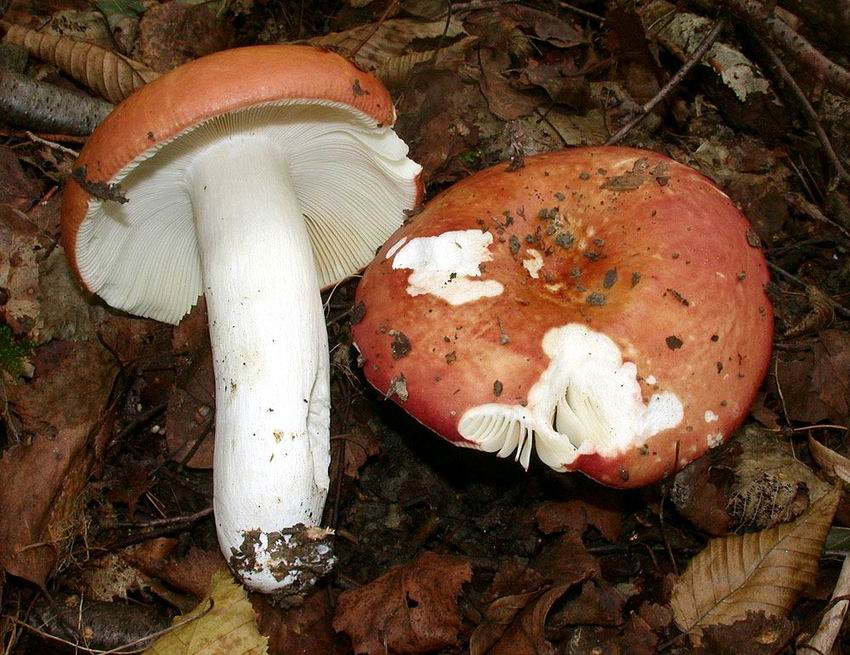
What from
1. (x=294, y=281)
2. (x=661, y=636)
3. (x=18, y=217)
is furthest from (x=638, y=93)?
(x=18, y=217)

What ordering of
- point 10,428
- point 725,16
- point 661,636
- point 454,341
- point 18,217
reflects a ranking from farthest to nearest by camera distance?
1. point 725,16
2. point 18,217
3. point 10,428
4. point 661,636
5. point 454,341

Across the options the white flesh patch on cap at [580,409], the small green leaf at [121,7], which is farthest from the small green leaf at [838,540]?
the small green leaf at [121,7]

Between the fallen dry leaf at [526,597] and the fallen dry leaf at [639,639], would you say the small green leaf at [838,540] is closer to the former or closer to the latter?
the fallen dry leaf at [639,639]

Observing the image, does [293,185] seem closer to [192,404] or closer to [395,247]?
[395,247]

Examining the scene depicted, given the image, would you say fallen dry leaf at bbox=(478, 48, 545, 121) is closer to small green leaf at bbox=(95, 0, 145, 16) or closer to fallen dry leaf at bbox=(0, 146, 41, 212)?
small green leaf at bbox=(95, 0, 145, 16)

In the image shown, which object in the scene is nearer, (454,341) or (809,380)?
(454,341)

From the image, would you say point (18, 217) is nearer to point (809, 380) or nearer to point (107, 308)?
point (107, 308)
